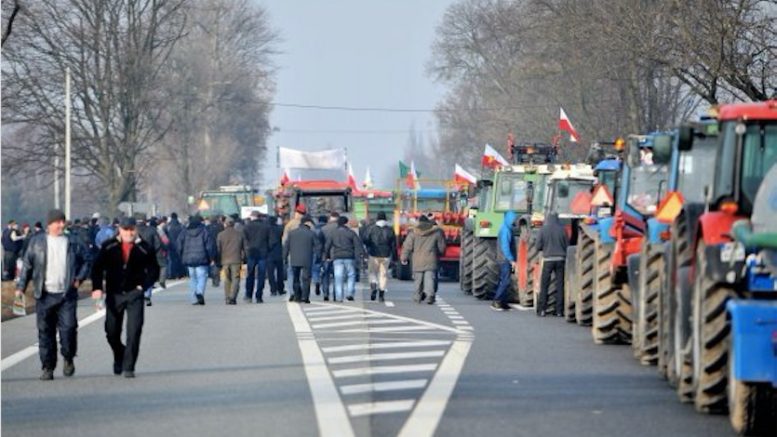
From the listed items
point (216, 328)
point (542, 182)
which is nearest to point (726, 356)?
point (216, 328)

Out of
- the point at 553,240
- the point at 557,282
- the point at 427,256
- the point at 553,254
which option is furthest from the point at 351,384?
the point at 427,256

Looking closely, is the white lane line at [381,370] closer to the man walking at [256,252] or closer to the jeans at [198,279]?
the jeans at [198,279]

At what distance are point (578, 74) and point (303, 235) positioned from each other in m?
36.5

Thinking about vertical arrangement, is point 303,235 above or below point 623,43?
below

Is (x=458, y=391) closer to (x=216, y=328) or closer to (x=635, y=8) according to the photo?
(x=216, y=328)

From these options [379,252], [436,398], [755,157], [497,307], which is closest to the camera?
[755,157]

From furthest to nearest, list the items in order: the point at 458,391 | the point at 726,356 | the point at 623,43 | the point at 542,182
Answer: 1. the point at 623,43
2. the point at 542,182
3. the point at 458,391
4. the point at 726,356

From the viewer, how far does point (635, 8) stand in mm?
49875

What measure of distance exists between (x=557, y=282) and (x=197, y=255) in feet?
24.9

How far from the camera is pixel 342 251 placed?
37031 mm

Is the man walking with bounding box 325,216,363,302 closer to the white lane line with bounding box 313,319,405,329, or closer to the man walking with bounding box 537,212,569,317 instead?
the man walking with bounding box 537,212,569,317

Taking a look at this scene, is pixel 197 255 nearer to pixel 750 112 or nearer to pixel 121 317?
pixel 121 317

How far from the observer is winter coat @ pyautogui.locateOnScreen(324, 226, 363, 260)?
37000 millimetres

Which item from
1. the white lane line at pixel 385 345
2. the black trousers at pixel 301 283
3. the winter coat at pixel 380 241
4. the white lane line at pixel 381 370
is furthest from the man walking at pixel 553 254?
the white lane line at pixel 381 370
